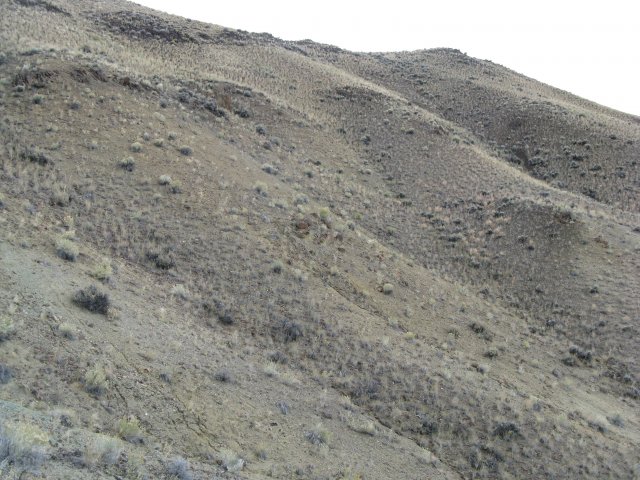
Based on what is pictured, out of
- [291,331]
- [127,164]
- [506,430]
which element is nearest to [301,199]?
[127,164]

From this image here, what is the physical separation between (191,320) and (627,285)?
19.7 meters

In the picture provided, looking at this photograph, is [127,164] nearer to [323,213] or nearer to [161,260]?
[161,260]

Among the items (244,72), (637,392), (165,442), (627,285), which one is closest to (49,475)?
(165,442)

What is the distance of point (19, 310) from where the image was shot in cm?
981

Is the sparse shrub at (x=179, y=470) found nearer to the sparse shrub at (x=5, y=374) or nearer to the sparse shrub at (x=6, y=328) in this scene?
the sparse shrub at (x=5, y=374)

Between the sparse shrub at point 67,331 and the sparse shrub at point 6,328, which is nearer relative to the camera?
the sparse shrub at point 6,328

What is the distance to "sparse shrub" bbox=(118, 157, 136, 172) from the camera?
20.1 metres

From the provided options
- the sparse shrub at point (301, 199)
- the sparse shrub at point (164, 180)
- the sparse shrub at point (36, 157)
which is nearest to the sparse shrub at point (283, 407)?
the sparse shrub at point (164, 180)

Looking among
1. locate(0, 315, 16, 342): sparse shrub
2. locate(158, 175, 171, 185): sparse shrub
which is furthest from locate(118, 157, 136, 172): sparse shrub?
locate(0, 315, 16, 342): sparse shrub

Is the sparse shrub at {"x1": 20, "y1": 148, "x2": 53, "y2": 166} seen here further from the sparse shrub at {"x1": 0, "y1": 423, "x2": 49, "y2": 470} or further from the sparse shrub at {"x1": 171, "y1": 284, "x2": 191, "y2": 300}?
the sparse shrub at {"x1": 0, "y1": 423, "x2": 49, "y2": 470}

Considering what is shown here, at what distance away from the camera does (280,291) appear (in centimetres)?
1669

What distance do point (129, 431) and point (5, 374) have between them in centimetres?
205

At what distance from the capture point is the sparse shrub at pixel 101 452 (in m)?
6.22

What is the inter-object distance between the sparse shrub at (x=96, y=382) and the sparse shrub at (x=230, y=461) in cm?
223
